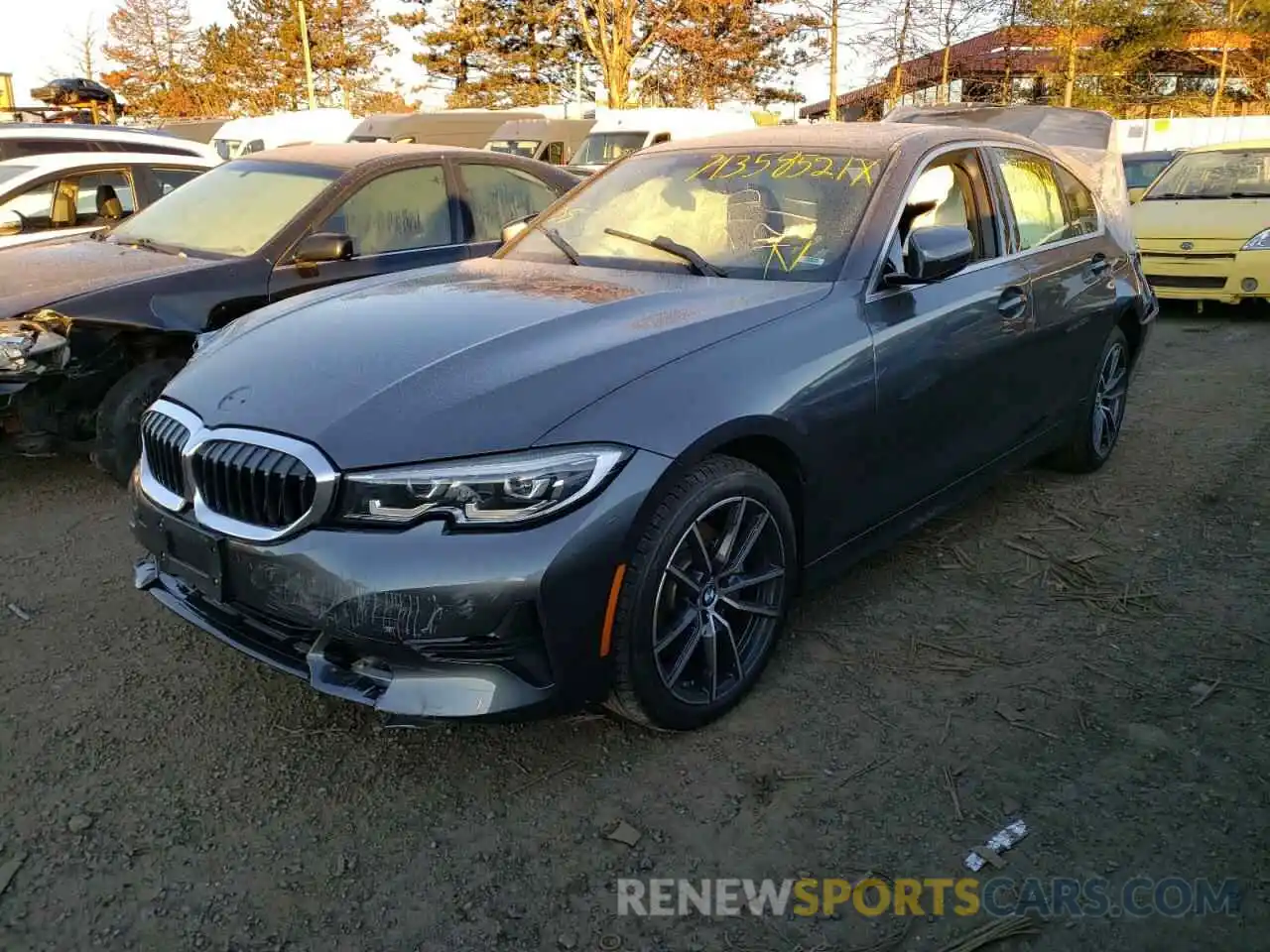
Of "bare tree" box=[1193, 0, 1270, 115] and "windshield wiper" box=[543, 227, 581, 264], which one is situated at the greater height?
"bare tree" box=[1193, 0, 1270, 115]

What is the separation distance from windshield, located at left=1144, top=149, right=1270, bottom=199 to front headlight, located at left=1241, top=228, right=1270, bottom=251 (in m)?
0.84

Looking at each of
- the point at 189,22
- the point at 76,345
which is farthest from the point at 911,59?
the point at 189,22

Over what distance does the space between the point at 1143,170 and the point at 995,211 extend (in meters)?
12.1

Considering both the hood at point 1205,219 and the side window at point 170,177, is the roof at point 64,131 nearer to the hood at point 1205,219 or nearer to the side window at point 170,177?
the side window at point 170,177

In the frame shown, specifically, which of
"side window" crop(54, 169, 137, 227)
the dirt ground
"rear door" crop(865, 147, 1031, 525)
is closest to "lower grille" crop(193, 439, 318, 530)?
the dirt ground

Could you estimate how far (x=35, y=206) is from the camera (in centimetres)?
676

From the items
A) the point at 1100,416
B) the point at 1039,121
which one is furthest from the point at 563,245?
the point at 1039,121

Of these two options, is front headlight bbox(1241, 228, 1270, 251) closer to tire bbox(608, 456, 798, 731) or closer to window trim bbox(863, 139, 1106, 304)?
window trim bbox(863, 139, 1106, 304)

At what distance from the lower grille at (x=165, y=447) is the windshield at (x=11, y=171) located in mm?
5005

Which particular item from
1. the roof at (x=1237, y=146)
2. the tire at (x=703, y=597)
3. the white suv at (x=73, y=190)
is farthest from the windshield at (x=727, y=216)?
the roof at (x=1237, y=146)

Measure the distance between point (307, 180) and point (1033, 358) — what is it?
389cm

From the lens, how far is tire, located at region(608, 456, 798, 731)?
101 inches

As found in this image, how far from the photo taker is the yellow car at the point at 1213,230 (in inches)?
359

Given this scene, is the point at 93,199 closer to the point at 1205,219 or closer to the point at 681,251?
the point at 681,251
